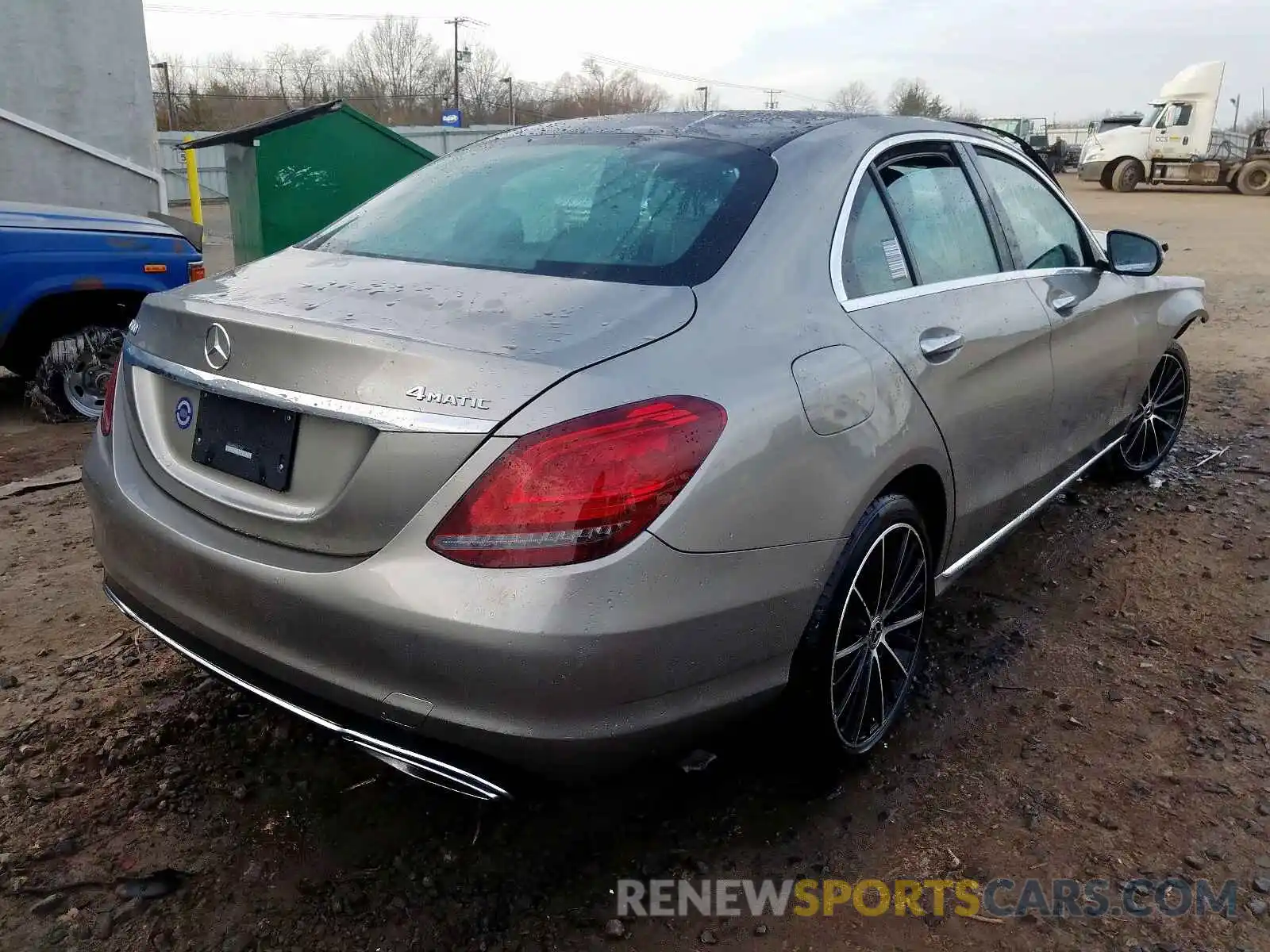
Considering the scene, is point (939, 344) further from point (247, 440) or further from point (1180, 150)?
point (1180, 150)

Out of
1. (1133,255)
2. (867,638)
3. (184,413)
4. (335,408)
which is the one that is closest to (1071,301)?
(1133,255)

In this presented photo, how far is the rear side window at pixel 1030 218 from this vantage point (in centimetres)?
328

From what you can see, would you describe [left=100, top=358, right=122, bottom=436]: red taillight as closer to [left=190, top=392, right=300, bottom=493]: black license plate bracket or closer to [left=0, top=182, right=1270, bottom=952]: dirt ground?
[left=190, top=392, right=300, bottom=493]: black license plate bracket

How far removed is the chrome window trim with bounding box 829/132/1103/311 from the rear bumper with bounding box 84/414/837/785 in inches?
27.3

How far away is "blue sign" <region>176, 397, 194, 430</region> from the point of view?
2.12 metres

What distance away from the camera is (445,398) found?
5.74 ft

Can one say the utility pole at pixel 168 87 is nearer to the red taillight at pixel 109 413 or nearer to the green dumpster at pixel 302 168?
the green dumpster at pixel 302 168

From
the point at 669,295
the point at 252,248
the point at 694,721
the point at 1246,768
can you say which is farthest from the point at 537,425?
the point at 252,248

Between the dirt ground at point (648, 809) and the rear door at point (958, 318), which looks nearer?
the dirt ground at point (648, 809)

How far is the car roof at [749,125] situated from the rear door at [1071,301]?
0.36 m

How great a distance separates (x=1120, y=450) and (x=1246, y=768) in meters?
2.36

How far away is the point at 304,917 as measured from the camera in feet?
6.75

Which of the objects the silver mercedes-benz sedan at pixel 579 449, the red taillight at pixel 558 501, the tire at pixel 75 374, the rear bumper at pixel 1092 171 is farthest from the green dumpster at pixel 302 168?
the rear bumper at pixel 1092 171

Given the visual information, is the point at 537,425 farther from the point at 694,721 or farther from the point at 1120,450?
the point at 1120,450
